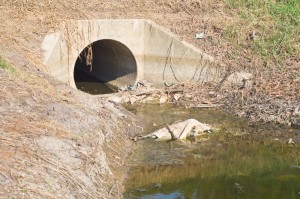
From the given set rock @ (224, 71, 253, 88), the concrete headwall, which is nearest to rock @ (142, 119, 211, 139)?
rock @ (224, 71, 253, 88)

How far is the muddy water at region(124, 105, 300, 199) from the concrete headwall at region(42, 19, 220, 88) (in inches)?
122

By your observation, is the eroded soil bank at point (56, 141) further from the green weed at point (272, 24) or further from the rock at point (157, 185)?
the green weed at point (272, 24)

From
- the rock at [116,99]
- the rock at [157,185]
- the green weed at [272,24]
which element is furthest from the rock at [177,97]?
the rock at [157,185]

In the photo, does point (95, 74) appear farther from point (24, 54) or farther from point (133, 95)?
point (24, 54)

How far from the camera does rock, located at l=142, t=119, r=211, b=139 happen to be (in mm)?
11328

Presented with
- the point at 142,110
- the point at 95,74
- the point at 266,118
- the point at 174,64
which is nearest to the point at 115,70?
the point at 95,74

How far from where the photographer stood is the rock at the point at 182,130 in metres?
11.3

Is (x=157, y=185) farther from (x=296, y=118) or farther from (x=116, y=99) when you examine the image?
(x=116, y=99)

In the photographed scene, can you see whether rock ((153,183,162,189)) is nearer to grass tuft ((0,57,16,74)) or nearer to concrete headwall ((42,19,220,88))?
grass tuft ((0,57,16,74))

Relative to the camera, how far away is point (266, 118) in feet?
40.8

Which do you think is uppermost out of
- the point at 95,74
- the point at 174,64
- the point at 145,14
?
the point at 145,14

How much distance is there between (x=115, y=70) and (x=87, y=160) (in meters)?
9.56

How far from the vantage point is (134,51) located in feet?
52.8

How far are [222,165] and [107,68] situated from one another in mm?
8834
